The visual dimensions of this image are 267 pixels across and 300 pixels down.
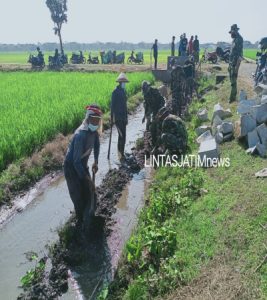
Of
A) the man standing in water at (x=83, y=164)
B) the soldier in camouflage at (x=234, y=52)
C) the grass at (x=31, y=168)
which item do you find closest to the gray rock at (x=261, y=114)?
the man standing in water at (x=83, y=164)

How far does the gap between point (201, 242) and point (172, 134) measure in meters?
3.87

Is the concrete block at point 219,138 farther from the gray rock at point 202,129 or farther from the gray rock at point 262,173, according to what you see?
the gray rock at point 262,173

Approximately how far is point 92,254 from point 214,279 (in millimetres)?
2107

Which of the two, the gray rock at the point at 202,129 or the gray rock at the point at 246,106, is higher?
the gray rock at the point at 246,106

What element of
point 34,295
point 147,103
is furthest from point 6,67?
point 34,295

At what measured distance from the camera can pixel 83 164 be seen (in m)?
5.62

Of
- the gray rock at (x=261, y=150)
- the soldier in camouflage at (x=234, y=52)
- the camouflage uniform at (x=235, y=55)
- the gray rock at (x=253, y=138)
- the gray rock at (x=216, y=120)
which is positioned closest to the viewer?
the gray rock at (x=261, y=150)

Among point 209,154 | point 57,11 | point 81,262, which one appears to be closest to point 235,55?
point 209,154

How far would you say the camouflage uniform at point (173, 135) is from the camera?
8328mm

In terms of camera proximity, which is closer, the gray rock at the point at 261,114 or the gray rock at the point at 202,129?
the gray rock at the point at 261,114

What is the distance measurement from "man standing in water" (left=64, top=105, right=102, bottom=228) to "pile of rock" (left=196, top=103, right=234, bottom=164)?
2.62 meters

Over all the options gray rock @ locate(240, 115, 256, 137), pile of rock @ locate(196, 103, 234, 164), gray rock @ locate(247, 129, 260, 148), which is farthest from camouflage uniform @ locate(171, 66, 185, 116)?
gray rock @ locate(247, 129, 260, 148)

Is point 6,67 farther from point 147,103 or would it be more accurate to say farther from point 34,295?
point 34,295

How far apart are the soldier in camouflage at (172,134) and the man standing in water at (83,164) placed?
2919mm
